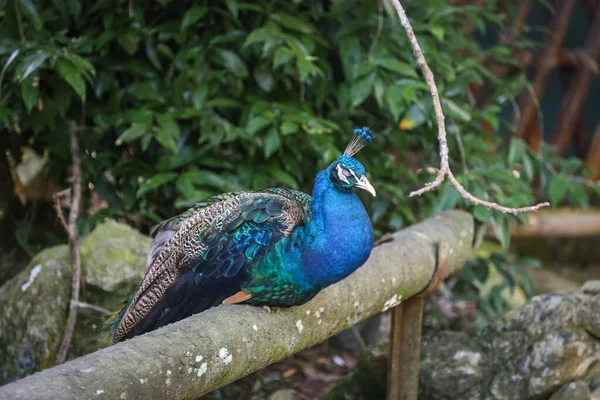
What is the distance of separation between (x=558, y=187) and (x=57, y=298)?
2367 mm

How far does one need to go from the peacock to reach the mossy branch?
0.10 m

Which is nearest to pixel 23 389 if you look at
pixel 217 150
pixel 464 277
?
pixel 217 150

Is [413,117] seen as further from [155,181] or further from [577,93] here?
[577,93]

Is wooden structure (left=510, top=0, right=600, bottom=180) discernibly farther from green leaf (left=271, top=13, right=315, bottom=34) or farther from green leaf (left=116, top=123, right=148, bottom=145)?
green leaf (left=116, top=123, right=148, bottom=145)

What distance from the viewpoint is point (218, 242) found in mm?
2170

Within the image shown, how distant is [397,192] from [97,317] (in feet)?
4.49

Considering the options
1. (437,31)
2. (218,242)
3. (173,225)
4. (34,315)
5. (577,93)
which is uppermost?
(437,31)

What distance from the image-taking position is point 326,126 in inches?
137

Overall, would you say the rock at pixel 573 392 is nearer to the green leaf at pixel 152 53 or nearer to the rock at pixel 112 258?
the rock at pixel 112 258

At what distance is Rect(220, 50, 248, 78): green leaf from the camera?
3.33m

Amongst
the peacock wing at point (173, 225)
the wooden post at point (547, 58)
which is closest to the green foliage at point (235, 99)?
the peacock wing at point (173, 225)

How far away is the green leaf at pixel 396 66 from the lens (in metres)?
3.34

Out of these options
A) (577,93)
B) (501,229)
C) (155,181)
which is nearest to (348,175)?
(155,181)

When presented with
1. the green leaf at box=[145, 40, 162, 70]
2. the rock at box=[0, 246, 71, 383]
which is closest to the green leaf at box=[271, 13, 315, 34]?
the green leaf at box=[145, 40, 162, 70]
